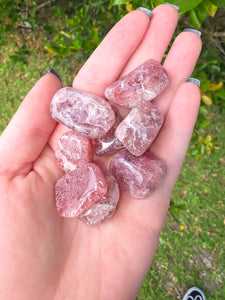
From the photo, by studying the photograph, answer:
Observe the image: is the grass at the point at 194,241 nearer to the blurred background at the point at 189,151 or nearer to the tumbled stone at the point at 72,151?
→ the blurred background at the point at 189,151

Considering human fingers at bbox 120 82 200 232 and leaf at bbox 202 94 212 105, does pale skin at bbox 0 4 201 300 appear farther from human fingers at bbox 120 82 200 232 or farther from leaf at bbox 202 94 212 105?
leaf at bbox 202 94 212 105

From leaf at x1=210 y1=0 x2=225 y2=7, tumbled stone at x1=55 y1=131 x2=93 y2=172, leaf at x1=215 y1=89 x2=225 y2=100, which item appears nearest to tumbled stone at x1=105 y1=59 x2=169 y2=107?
tumbled stone at x1=55 y1=131 x2=93 y2=172

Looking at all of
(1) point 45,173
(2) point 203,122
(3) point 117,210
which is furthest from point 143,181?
(2) point 203,122

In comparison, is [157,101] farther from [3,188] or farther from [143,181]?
[3,188]

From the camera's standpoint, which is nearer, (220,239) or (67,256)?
(67,256)

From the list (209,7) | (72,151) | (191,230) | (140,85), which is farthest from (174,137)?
(191,230)

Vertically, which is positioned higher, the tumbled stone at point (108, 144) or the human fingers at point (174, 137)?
the tumbled stone at point (108, 144)

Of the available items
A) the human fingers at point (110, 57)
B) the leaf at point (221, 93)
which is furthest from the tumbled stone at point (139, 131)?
the leaf at point (221, 93)
